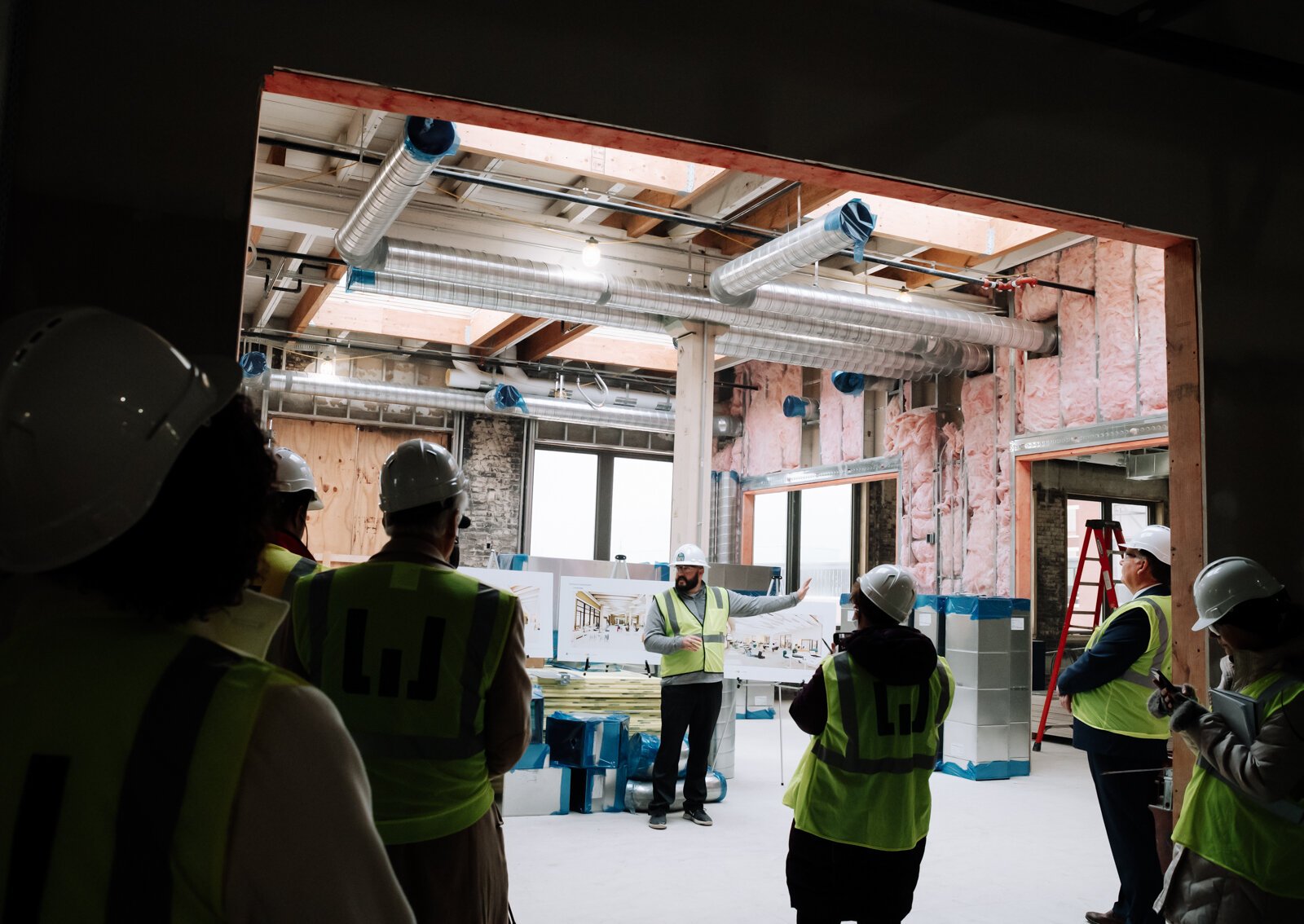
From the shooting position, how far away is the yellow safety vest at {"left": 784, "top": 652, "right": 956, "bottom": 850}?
10.1ft

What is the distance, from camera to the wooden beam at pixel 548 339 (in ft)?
39.4

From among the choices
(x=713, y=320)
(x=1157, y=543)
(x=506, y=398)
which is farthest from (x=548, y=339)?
(x=1157, y=543)

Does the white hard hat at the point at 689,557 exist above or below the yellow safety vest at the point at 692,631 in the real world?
above

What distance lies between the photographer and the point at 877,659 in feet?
10.1

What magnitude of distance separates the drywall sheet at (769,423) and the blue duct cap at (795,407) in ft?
1.63

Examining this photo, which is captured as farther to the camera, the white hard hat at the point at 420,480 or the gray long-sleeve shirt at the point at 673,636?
the gray long-sleeve shirt at the point at 673,636

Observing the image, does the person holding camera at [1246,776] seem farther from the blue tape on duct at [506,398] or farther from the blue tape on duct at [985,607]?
the blue tape on duct at [506,398]

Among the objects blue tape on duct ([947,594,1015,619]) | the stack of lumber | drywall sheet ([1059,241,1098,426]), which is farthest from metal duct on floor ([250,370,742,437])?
the stack of lumber

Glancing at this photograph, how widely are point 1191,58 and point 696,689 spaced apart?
4483 mm

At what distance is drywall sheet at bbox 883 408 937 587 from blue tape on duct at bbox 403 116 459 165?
788cm

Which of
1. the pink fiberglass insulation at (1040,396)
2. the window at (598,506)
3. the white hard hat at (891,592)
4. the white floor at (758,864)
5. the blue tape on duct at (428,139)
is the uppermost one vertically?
the blue tape on duct at (428,139)

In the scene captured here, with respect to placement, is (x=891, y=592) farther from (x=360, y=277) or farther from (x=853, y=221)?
(x=360, y=277)

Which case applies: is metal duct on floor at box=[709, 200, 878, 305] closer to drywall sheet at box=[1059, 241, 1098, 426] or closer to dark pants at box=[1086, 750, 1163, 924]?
drywall sheet at box=[1059, 241, 1098, 426]

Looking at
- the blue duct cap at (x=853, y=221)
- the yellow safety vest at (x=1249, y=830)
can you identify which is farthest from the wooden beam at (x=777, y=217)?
the yellow safety vest at (x=1249, y=830)
